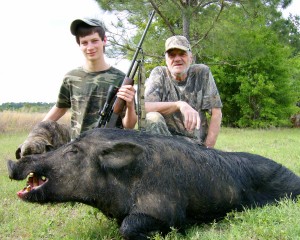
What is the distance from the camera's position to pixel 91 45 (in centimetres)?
438

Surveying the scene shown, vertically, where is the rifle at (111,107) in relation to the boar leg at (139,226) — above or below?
above

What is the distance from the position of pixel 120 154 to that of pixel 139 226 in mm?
489

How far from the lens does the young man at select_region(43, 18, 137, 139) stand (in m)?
4.42

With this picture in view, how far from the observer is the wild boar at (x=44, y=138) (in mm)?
3920

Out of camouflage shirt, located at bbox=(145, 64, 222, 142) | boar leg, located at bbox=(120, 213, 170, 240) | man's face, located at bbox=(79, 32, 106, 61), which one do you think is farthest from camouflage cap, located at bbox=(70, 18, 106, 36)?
boar leg, located at bbox=(120, 213, 170, 240)

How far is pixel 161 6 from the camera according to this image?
15109mm

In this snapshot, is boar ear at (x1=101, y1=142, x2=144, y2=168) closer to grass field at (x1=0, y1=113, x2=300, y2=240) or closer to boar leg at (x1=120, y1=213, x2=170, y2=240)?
boar leg at (x1=120, y1=213, x2=170, y2=240)

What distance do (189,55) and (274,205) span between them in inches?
93.3

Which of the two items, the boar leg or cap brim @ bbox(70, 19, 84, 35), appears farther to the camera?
cap brim @ bbox(70, 19, 84, 35)

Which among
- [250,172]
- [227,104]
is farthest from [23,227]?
[227,104]

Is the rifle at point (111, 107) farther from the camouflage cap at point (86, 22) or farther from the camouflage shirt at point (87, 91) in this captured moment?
the camouflage cap at point (86, 22)

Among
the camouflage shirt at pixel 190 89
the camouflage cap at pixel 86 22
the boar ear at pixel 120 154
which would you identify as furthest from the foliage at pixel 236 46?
the boar ear at pixel 120 154

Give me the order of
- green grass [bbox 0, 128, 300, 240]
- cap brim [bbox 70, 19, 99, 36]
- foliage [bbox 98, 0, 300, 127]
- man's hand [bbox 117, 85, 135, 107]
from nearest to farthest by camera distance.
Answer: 1. green grass [bbox 0, 128, 300, 240]
2. man's hand [bbox 117, 85, 135, 107]
3. cap brim [bbox 70, 19, 99, 36]
4. foliage [bbox 98, 0, 300, 127]

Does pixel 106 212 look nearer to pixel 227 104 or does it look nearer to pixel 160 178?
pixel 160 178
